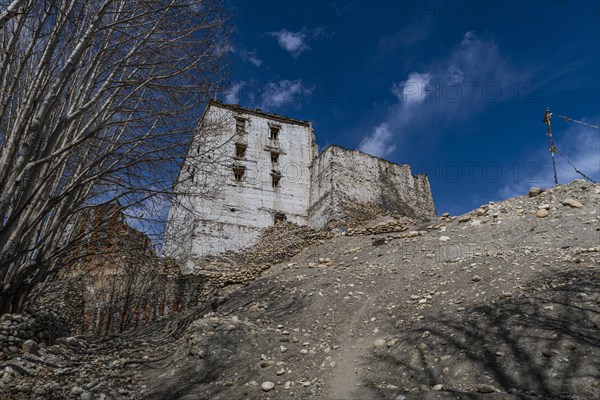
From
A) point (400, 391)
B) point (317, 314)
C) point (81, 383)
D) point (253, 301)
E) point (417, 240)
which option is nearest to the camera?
point (400, 391)

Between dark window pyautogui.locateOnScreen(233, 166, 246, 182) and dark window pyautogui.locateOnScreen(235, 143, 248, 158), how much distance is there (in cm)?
92

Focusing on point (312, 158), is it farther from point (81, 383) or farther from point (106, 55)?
point (81, 383)

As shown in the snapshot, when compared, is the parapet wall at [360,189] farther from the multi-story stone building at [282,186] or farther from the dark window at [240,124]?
the dark window at [240,124]

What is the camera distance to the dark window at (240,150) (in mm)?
21150

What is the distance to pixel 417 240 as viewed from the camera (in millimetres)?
11938

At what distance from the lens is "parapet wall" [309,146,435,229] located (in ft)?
62.5

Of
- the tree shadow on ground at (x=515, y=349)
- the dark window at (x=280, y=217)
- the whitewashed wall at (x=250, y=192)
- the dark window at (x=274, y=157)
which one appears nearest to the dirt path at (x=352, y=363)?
the tree shadow on ground at (x=515, y=349)

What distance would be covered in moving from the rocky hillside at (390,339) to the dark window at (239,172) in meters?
10.6

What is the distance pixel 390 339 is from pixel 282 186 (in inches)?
613

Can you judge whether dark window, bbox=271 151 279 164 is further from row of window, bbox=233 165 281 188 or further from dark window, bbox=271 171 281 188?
dark window, bbox=271 171 281 188

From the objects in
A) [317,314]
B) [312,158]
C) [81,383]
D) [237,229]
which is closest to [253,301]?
[317,314]

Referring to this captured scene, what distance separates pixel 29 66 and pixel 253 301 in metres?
6.73

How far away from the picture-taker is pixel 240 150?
2134 cm

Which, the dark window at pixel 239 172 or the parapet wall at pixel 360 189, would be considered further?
the dark window at pixel 239 172
